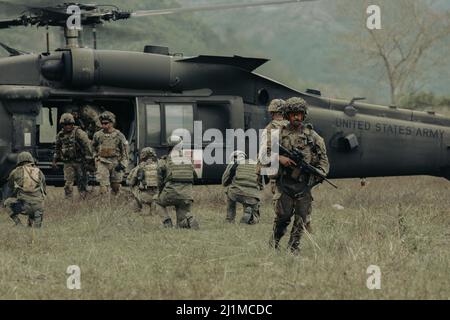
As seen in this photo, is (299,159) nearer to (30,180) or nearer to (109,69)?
(30,180)

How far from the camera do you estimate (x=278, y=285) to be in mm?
8227

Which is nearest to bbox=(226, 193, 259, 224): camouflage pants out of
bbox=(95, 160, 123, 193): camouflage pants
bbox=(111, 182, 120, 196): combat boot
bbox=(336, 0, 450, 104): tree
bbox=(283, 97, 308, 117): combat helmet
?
bbox=(95, 160, 123, 193): camouflage pants

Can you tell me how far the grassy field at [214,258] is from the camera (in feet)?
26.2

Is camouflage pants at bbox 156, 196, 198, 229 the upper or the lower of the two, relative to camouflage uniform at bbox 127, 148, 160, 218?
lower

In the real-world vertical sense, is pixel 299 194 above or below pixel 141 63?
below

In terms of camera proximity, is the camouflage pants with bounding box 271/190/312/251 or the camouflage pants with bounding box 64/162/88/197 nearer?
the camouflage pants with bounding box 271/190/312/251

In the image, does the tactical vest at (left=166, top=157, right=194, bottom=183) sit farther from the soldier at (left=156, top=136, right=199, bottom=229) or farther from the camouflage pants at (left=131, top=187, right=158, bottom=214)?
the camouflage pants at (left=131, top=187, right=158, bottom=214)

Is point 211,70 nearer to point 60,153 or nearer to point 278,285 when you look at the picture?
point 60,153

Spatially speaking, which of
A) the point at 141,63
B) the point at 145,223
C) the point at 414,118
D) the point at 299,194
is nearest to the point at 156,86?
the point at 141,63

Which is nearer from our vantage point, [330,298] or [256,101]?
[330,298]

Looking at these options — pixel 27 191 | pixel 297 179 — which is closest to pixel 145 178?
pixel 27 191

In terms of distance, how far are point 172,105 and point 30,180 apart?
3309 mm

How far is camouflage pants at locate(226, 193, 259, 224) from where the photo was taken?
14016 mm
